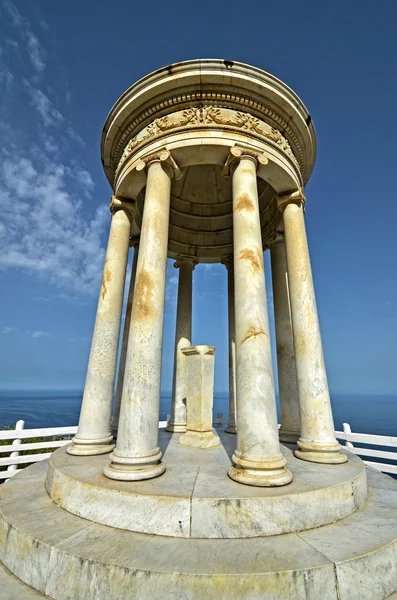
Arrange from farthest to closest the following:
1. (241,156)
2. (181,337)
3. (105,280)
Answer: (181,337), (105,280), (241,156)

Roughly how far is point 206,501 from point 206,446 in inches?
291

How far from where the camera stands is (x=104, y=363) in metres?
12.4

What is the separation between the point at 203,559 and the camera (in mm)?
5691

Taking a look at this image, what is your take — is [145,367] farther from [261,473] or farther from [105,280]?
[105,280]

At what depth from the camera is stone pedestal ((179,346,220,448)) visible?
46.8 feet

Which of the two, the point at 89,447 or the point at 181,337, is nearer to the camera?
the point at 89,447

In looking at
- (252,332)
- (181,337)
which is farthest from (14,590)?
(181,337)

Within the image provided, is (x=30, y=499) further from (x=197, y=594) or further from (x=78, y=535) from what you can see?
(x=197, y=594)

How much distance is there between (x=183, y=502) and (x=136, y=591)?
1.81m

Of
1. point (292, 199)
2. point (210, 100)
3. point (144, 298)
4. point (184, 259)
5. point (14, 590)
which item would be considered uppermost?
point (210, 100)

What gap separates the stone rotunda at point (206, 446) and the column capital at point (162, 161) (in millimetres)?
59

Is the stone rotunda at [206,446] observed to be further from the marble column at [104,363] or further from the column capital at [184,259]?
the column capital at [184,259]

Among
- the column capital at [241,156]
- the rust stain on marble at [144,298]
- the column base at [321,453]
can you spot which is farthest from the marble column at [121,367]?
the column base at [321,453]

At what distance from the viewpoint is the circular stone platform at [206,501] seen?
21.9 feet
